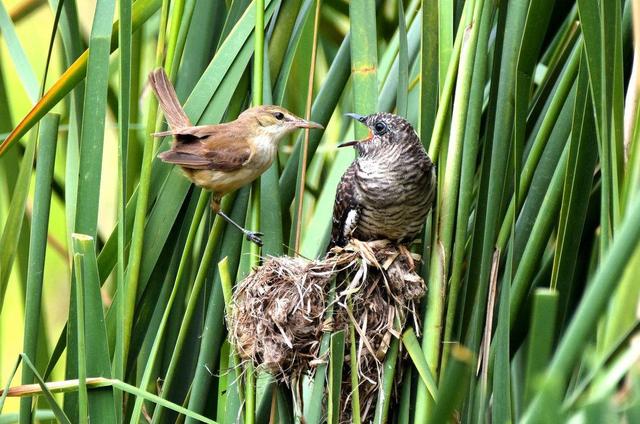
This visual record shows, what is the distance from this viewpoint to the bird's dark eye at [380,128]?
242cm

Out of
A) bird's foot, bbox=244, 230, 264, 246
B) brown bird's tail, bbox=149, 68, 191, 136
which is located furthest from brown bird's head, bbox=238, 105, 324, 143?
bird's foot, bbox=244, 230, 264, 246

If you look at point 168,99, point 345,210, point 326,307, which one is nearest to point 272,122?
point 345,210

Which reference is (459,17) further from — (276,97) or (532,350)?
(532,350)

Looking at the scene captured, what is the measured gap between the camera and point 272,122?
2.64 meters

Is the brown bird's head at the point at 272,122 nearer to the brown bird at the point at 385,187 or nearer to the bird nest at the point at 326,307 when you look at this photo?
the brown bird at the point at 385,187

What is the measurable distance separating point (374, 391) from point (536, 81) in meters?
1.04

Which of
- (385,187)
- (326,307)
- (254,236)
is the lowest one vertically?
(326,307)

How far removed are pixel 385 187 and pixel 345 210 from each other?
14 centimetres

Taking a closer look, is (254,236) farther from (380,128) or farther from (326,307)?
(380,128)

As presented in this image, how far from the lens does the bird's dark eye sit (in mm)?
2424

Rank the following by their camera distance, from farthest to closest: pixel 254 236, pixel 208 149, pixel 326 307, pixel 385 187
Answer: pixel 208 149
pixel 385 187
pixel 326 307
pixel 254 236

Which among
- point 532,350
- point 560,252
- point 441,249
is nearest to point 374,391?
point 441,249

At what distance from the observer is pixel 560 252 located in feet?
6.07

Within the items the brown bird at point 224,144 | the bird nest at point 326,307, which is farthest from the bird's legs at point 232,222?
the bird nest at point 326,307
